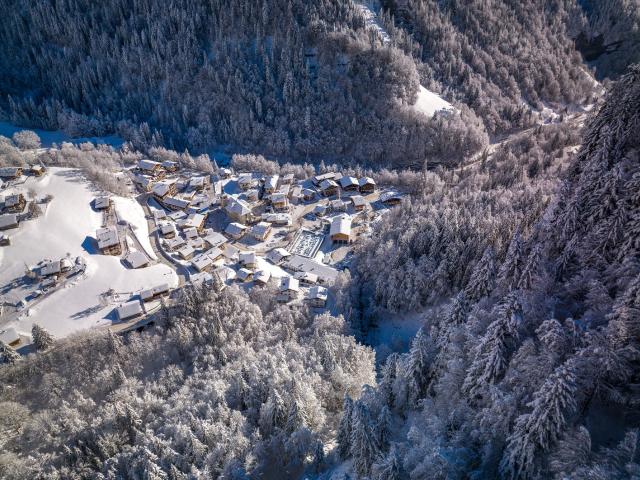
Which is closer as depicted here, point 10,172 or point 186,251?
point 186,251

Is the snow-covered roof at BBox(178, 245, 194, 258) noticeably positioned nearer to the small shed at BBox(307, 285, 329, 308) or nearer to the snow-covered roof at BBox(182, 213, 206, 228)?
the snow-covered roof at BBox(182, 213, 206, 228)

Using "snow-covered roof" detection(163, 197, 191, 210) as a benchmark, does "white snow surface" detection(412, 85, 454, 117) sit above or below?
above

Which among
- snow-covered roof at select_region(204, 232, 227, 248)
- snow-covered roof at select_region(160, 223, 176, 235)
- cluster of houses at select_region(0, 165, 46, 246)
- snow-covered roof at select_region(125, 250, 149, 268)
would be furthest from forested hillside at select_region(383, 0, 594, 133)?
cluster of houses at select_region(0, 165, 46, 246)

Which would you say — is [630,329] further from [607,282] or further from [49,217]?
[49,217]

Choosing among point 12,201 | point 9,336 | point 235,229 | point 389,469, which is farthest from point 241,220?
point 389,469

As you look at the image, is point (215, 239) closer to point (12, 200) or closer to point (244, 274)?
point (244, 274)

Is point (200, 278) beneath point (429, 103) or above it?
beneath

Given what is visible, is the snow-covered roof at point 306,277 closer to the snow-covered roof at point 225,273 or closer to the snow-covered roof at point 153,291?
the snow-covered roof at point 225,273

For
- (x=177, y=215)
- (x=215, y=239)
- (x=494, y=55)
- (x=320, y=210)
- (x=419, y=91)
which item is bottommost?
(x=177, y=215)
